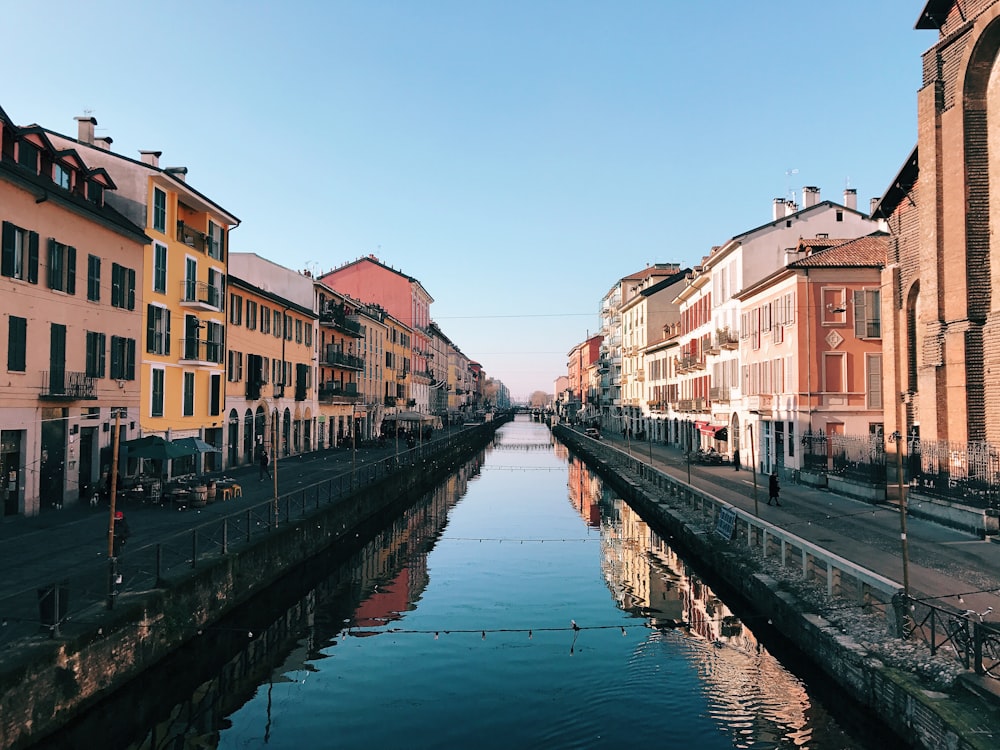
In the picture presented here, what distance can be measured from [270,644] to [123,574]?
3.63 meters

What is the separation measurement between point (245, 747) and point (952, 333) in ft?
81.7

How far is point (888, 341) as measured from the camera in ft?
102

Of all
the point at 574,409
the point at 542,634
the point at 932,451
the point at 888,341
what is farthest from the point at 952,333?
the point at 574,409

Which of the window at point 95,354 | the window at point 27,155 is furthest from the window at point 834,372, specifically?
the window at point 27,155

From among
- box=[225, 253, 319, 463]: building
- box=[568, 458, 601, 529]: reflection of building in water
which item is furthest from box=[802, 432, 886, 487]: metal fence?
box=[225, 253, 319, 463]: building

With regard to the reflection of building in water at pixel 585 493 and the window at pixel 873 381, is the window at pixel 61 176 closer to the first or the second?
the reflection of building in water at pixel 585 493

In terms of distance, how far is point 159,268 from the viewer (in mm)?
31672

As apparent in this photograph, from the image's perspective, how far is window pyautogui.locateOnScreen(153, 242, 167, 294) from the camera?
3128 cm

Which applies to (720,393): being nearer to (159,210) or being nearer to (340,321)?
(340,321)

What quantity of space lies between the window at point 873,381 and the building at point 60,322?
1270 inches

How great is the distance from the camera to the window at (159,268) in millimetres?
31281

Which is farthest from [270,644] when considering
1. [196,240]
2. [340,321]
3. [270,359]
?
[340,321]

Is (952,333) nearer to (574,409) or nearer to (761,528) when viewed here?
(761,528)

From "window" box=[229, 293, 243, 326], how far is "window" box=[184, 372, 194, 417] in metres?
5.87
